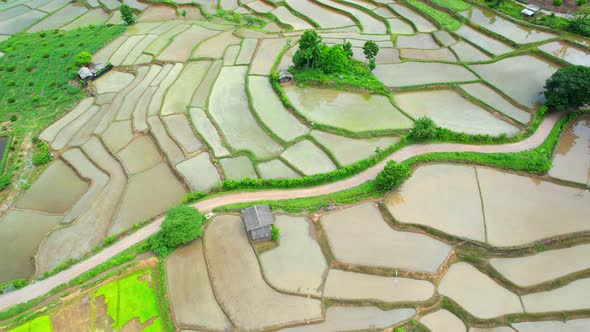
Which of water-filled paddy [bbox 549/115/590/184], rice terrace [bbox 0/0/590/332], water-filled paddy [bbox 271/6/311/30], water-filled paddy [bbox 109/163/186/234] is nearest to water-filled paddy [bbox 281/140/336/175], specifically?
rice terrace [bbox 0/0/590/332]

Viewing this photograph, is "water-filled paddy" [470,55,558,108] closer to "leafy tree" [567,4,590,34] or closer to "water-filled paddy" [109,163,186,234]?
"leafy tree" [567,4,590,34]

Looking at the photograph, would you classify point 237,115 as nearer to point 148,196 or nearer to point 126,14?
point 148,196

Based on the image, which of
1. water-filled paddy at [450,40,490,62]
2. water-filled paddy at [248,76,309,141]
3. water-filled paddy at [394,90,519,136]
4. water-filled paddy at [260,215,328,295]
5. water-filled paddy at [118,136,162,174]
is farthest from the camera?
water-filled paddy at [450,40,490,62]

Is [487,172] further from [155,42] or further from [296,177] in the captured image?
[155,42]

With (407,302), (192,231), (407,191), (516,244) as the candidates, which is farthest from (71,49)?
(516,244)

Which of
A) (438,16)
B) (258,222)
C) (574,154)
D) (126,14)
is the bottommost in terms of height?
(574,154)

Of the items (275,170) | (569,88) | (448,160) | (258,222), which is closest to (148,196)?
(275,170)
